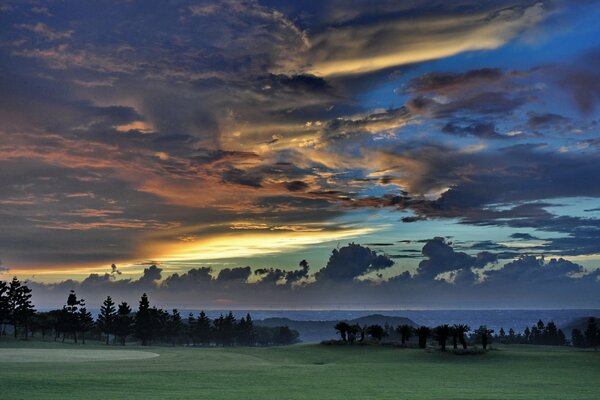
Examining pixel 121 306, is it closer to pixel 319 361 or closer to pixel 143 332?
pixel 143 332

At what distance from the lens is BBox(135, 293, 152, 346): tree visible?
167750mm

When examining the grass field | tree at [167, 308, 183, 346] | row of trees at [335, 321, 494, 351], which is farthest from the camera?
tree at [167, 308, 183, 346]

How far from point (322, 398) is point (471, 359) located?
5402 centimetres

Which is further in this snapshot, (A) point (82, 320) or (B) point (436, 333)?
(A) point (82, 320)

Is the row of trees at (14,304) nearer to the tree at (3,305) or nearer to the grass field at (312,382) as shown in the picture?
the tree at (3,305)

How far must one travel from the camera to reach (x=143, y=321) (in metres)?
168

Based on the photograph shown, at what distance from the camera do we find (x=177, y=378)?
4941 cm

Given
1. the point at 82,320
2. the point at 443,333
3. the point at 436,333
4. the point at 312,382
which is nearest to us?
the point at 312,382

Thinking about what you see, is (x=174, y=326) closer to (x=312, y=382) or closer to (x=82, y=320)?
(x=82, y=320)

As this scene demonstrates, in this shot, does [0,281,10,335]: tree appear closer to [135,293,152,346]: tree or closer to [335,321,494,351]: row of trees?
[135,293,152,346]: tree

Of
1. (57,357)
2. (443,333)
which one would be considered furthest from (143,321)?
(443,333)

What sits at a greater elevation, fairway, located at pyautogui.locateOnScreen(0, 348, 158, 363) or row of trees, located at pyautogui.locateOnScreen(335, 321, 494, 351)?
row of trees, located at pyautogui.locateOnScreen(335, 321, 494, 351)

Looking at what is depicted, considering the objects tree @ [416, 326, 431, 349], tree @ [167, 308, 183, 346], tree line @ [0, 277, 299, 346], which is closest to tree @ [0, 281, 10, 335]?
tree line @ [0, 277, 299, 346]

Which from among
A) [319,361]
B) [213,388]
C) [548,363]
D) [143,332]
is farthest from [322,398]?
[143,332]
